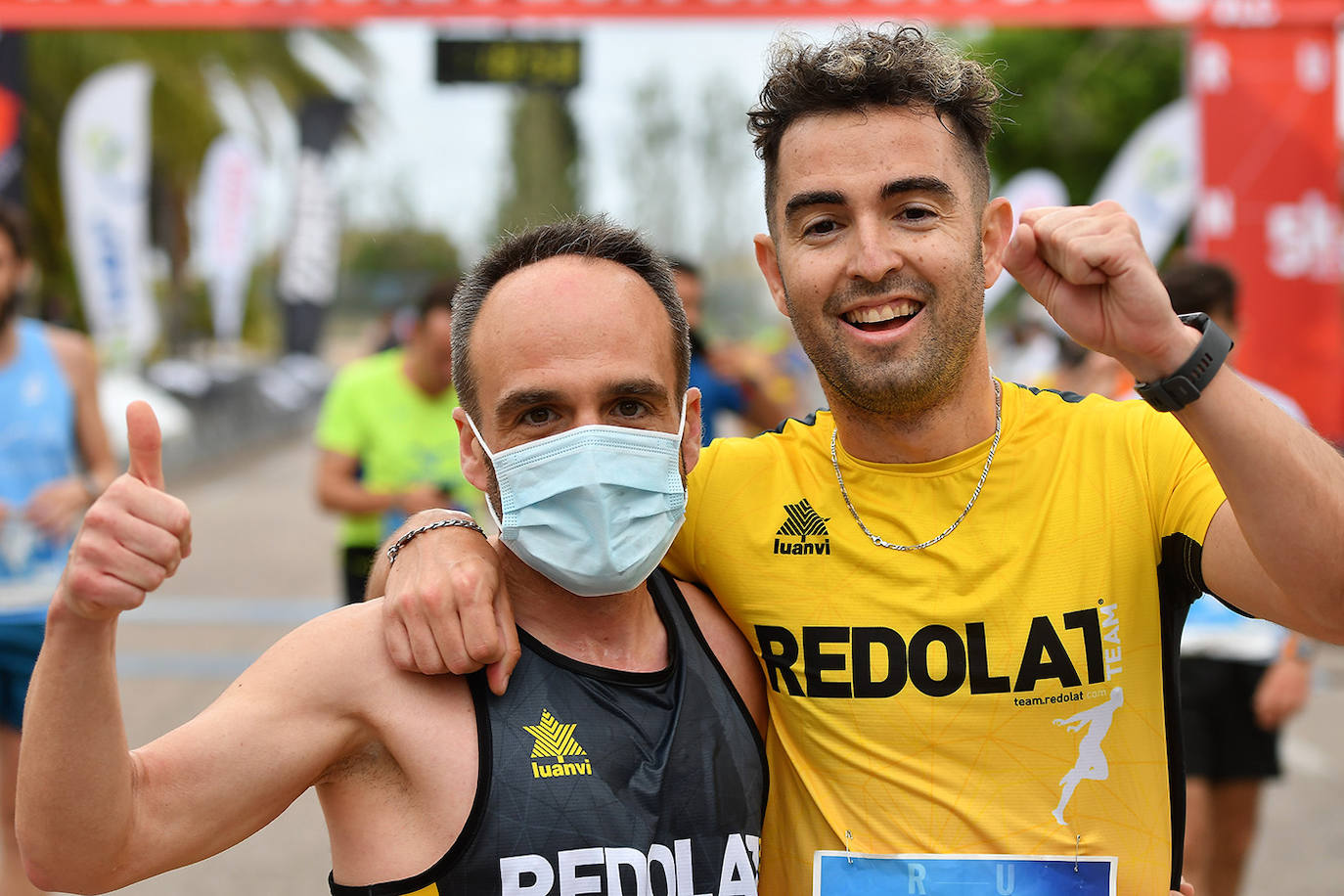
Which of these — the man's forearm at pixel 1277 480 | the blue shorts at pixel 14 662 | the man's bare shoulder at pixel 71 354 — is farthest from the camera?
the man's bare shoulder at pixel 71 354

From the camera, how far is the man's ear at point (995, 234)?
7.33ft

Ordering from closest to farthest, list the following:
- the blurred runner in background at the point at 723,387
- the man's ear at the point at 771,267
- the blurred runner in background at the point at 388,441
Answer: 1. the man's ear at the point at 771,267
2. the blurred runner in background at the point at 388,441
3. the blurred runner in background at the point at 723,387

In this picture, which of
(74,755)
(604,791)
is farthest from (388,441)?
(74,755)

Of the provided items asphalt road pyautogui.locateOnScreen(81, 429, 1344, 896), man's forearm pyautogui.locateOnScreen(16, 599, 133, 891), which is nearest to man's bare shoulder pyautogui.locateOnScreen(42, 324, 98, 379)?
asphalt road pyautogui.locateOnScreen(81, 429, 1344, 896)

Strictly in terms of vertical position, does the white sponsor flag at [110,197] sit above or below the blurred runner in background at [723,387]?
above

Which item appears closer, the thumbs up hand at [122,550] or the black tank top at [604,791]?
the thumbs up hand at [122,550]

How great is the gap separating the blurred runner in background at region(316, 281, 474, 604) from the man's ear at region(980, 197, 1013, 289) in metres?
3.48

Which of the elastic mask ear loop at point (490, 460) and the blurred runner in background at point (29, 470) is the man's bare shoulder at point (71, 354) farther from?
the elastic mask ear loop at point (490, 460)

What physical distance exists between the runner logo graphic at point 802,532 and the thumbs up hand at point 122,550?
1003 millimetres

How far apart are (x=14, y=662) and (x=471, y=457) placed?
2672 millimetres

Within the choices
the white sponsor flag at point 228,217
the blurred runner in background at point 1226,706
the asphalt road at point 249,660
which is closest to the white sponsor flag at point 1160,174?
the asphalt road at point 249,660

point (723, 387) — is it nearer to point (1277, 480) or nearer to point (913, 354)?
point (913, 354)

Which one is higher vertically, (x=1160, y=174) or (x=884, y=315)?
(x=1160, y=174)

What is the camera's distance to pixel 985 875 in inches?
76.9
